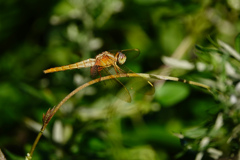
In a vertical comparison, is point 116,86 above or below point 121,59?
below

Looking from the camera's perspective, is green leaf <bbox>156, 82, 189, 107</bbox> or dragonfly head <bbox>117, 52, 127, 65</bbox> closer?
dragonfly head <bbox>117, 52, 127, 65</bbox>

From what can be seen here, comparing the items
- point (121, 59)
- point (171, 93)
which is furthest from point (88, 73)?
point (171, 93)

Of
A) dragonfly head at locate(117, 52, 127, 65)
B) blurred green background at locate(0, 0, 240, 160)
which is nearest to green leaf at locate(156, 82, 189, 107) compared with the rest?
blurred green background at locate(0, 0, 240, 160)

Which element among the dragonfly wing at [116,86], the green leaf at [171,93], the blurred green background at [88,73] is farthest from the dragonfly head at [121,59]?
the green leaf at [171,93]

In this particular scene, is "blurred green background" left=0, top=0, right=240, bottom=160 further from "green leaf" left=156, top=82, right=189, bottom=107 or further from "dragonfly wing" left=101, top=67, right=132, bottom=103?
"dragonfly wing" left=101, top=67, right=132, bottom=103

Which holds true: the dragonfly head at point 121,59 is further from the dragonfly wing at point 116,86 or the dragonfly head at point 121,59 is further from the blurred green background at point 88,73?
the blurred green background at point 88,73

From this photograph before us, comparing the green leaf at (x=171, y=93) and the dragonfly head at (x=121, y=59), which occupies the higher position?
the green leaf at (x=171, y=93)

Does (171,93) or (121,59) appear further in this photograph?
(171,93)

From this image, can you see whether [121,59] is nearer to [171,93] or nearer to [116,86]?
[116,86]
